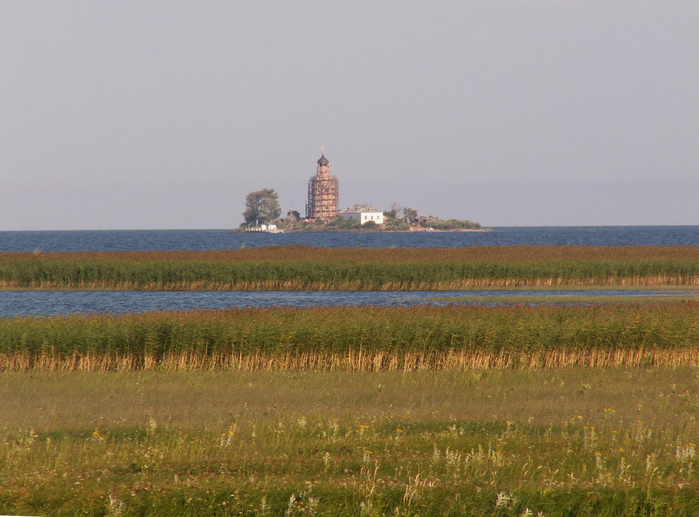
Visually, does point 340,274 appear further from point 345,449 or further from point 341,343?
point 345,449

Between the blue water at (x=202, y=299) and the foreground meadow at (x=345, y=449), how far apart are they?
20078 mm

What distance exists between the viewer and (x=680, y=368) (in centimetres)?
1961

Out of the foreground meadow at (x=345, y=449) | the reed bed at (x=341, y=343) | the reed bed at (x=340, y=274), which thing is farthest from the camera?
the reed bed at (x=340, y=274)

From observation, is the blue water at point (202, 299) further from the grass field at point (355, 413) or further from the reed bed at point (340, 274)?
the grass field at point (355, 413)

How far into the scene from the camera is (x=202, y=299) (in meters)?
41.3

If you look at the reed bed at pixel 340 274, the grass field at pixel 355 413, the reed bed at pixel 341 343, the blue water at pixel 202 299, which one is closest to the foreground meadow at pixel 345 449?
the grass field at pixel 355 413

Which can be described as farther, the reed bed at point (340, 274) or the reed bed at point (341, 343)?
the reed bed at point (340, 274)

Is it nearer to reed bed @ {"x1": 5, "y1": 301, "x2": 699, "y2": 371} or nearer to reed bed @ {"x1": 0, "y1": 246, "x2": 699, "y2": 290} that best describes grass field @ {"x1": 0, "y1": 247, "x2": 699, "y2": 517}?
reed bed @ {"x1": 5, "y1": 301, "x2": 699, "y2": 371}

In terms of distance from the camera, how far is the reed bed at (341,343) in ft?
64.9

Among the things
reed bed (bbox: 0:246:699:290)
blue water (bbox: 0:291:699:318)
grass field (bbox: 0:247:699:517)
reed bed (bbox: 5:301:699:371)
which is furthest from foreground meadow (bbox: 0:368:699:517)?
reed bed (bbox: 0:246:699:290)

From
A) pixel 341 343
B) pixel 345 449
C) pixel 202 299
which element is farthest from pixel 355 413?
pixel 202 299

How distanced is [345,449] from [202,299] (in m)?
32.1

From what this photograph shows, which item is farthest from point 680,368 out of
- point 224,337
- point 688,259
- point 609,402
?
point 688,259

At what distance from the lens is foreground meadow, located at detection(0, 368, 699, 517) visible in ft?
27.4
